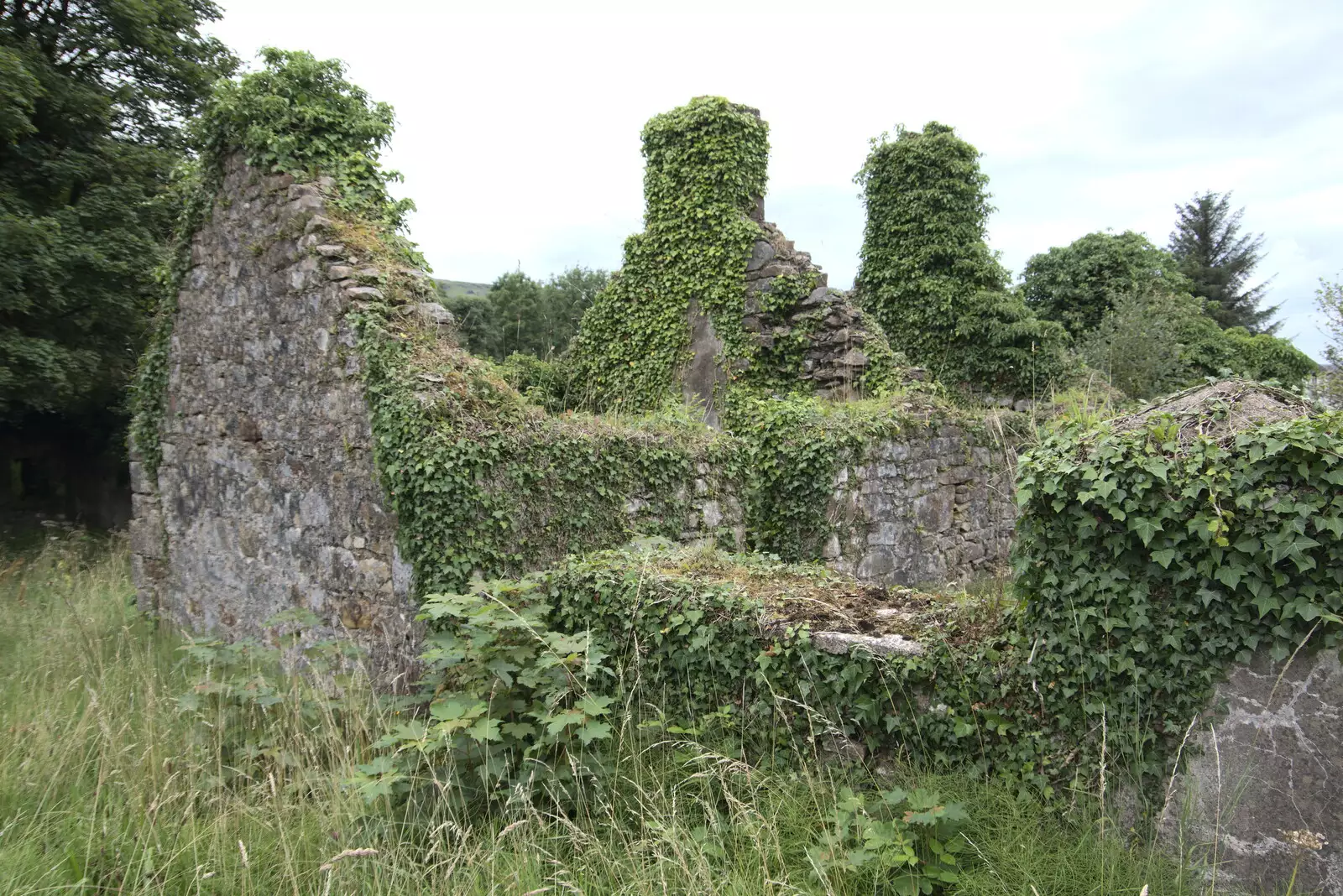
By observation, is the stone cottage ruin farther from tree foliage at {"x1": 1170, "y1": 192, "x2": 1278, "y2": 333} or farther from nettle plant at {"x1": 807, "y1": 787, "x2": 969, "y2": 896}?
tree foliage at {"x1": 1170, "y1": 192, "x2": 1278, "y2": 333}

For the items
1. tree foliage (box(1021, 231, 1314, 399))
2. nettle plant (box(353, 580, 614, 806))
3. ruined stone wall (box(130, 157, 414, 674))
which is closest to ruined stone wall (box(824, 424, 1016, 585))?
ruined stone wall (box(130, 157, 414, 674))

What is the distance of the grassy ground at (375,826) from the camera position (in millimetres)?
3270

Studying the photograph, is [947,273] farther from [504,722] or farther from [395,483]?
[504,722]

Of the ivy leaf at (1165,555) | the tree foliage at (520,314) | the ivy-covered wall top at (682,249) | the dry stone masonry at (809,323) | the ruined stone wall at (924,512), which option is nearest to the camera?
the ivy leaf at (1165,555)

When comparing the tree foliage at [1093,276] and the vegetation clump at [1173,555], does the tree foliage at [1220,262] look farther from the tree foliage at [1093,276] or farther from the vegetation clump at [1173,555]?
the vegetation clump at [1173,555]

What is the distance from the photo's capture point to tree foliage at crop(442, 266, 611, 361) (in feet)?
91.0

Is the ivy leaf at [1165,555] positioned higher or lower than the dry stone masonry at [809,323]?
lower

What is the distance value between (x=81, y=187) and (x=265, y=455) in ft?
37.7

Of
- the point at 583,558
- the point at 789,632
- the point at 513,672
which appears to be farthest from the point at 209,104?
the point at 789,632

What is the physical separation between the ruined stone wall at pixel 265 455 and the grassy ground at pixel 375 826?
4.99 feet

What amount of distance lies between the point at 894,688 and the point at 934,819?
0.67m

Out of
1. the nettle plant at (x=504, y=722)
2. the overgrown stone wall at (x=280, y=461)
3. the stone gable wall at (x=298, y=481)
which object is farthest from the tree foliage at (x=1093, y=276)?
the nettle plant at (x=504, y=722)

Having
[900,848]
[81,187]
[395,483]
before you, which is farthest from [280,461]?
[81,187]

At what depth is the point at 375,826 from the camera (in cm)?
387
